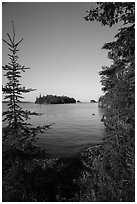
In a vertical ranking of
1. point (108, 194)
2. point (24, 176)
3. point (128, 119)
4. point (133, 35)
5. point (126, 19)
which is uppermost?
point (126, 19)

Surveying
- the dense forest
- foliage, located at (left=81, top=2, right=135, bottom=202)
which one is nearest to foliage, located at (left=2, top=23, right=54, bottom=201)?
the dense forest

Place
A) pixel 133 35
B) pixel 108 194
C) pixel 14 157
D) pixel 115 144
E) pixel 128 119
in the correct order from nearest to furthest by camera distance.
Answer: pixel 133 35, pixel 108 194, pixel 14 157, pixel 128 119, pixel 115 144

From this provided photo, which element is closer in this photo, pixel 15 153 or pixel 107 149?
pixel 15 153

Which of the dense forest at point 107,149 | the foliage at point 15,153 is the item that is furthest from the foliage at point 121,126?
the foliage at point 15,153

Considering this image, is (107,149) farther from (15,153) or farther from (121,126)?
(15,153)

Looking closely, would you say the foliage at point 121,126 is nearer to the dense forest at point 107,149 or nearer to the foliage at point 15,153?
the dense forest at point 107,149

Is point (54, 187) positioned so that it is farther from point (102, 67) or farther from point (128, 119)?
point (102, 67)

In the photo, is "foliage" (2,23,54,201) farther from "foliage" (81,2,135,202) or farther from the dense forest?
"foliage" (81,2,135,202)

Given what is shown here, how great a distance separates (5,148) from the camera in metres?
7.61

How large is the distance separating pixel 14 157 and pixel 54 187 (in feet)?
21.2

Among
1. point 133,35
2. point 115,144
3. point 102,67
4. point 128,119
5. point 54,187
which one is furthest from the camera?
point 102,67

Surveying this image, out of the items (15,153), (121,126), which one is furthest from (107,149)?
(15,153)

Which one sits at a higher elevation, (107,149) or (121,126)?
(121,126)

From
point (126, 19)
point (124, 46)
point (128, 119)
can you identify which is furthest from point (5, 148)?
point (126, 19)
